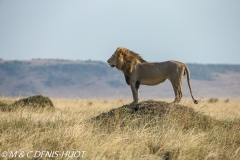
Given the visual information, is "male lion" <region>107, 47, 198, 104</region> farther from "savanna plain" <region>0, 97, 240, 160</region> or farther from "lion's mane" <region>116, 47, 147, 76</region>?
"savanna plain" <region>0, 97, 240, 160</region>

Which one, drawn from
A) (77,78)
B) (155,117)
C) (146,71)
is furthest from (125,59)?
(77,78)

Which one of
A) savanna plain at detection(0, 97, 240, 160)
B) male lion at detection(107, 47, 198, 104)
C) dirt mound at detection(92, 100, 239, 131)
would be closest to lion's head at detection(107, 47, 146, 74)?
male lion at detection(107, 47, 198, 104)

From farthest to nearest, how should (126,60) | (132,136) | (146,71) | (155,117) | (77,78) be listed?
1. (77,78)
2. (126,60)
3. (146,71)
4. (155,117)
5. (132,136)

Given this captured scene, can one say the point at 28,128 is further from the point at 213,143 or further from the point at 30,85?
the point at 30,85

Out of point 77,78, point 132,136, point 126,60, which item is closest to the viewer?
point 132,136

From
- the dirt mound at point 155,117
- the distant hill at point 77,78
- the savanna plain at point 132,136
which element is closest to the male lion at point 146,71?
the dirt mound at point 155,117

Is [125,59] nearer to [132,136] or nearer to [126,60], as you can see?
[126,60]

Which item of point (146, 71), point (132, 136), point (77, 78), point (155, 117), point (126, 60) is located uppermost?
point (126, 60)

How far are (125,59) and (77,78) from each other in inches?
5488

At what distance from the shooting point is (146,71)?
14211 millimetres

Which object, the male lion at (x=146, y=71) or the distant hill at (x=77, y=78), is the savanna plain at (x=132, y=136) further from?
the distant hill at (x=77, y=78)

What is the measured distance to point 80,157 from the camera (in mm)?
7805

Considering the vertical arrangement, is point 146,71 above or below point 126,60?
below

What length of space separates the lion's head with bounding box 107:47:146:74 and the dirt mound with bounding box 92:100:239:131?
2671 mm
